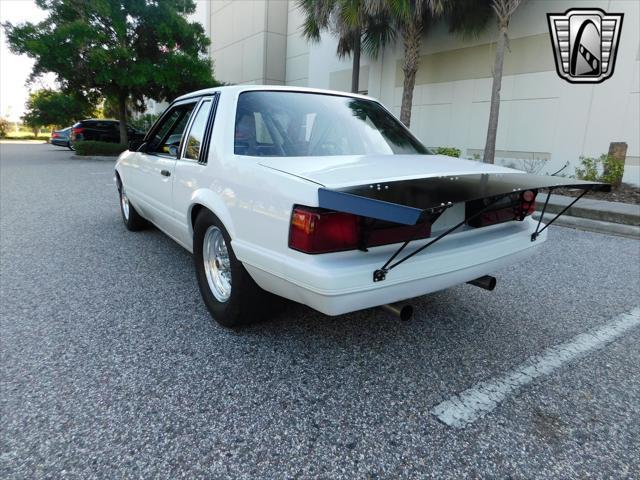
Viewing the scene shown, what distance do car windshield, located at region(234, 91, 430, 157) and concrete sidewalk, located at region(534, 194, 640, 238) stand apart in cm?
469

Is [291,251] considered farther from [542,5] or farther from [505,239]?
[542,5]

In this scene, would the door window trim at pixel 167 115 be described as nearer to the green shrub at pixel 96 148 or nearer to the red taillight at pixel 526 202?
the red taillight at pixel 526 202

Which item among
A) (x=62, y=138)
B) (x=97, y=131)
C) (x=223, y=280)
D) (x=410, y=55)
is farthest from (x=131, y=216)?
(x=62, y=138)

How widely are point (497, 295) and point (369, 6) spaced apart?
10.1 meters

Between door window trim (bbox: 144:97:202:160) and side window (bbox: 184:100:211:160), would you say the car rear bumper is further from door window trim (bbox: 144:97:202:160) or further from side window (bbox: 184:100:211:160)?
door window trim (bbox: 144:97:202:160)

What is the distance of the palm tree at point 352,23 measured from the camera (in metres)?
11.7

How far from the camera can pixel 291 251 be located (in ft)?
6.56

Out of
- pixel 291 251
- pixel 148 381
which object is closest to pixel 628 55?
pixel 291 251

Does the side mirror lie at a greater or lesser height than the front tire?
greater

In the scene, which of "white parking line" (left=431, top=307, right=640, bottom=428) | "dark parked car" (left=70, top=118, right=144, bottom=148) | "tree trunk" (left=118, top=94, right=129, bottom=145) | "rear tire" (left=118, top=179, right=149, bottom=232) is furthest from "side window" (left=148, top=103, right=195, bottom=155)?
"dark parked car" (left=70, top=118, right=144, bottom=148)

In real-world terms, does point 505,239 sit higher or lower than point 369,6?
lower

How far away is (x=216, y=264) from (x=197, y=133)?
38.5 inches

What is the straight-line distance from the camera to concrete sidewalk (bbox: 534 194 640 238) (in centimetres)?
654

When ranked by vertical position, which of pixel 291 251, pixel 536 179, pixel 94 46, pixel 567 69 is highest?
pixel 94 46
